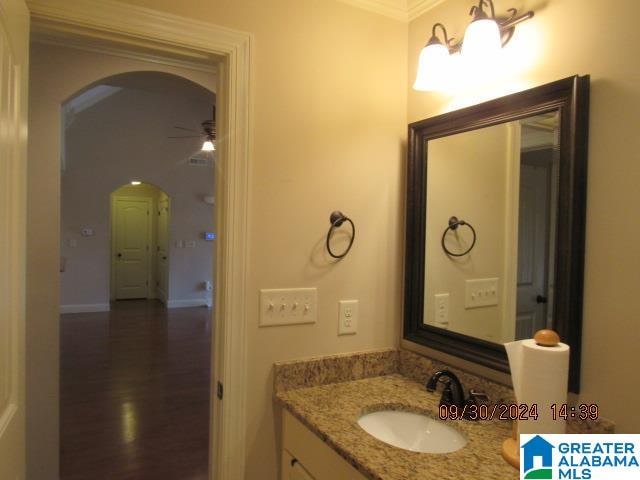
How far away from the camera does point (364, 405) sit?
1.40m

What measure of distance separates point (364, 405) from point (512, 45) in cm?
124

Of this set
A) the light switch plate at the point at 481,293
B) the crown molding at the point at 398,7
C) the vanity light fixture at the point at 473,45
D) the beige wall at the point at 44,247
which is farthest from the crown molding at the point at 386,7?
the beige wall at the point at 44,247

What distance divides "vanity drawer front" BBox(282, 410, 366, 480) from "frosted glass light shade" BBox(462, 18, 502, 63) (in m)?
1.24

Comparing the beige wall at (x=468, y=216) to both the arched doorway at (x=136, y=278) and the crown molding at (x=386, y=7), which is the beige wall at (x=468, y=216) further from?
the arched doorway at (x=136, y=278)

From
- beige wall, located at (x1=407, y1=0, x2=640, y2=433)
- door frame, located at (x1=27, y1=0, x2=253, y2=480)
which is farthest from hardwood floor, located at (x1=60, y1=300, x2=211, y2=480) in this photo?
beige wall, located at (x1=407, y1=0, x2=640, y2=433)

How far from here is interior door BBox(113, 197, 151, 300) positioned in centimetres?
845

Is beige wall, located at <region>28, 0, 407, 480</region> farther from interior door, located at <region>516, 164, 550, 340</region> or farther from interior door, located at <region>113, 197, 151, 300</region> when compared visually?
interior door, located at <region>113, 197, 151, 300</region>

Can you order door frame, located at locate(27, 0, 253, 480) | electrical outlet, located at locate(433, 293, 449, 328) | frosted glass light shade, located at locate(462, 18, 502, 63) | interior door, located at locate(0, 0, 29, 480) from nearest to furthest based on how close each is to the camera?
interior door, located at locate(0, 0, 29, 480)
frosted glass light shade, located at locate(462, 18, 502, 63)
door frame, located at locate(27, 0, 253, 480)
electrical outlet, located at locate(433, 293, 449, 328)

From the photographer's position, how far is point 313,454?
1.29 m

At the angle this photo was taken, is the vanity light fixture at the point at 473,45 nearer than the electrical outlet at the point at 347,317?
Yes

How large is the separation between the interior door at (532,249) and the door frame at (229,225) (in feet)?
2.89

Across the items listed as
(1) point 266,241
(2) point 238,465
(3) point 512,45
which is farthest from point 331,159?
(2) point 238,465

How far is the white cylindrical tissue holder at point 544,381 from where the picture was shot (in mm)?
995

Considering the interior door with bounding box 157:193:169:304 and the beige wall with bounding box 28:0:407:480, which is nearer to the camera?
the beige wall with bounding box 28:0:407:480
